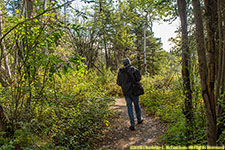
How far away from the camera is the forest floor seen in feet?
13.2

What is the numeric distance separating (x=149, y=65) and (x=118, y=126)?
1448cm

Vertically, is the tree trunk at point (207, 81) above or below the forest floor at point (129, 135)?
above

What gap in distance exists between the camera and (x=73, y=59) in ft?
8.44

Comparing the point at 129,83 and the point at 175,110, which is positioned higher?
the point at 129,83

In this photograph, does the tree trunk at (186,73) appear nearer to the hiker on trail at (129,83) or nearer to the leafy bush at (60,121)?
the hiker on trail at (129,83)

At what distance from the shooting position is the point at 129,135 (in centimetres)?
454

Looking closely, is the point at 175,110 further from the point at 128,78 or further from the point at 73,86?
the point at 73,86

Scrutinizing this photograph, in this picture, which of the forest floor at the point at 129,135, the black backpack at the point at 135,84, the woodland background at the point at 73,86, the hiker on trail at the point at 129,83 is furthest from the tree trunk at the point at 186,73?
the hiker on trail at the point at 129,83

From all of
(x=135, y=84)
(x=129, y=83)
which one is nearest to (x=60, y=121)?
(x=129, y=83)

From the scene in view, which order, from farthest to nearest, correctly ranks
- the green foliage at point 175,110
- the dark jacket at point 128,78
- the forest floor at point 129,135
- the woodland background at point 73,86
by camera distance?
the dark jacket at point 128,78, the forest floor at point 129,135, the green foliage at point 175,110, the woodland background at point 73,86

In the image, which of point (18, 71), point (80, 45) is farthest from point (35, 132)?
point (80, 45)

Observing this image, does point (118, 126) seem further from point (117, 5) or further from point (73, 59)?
point (117, 5)

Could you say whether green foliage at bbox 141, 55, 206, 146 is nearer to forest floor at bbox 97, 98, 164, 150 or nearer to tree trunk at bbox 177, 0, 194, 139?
tree trunk at bbox 177, 0, 194, 139

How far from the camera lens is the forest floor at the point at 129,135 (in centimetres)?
402
